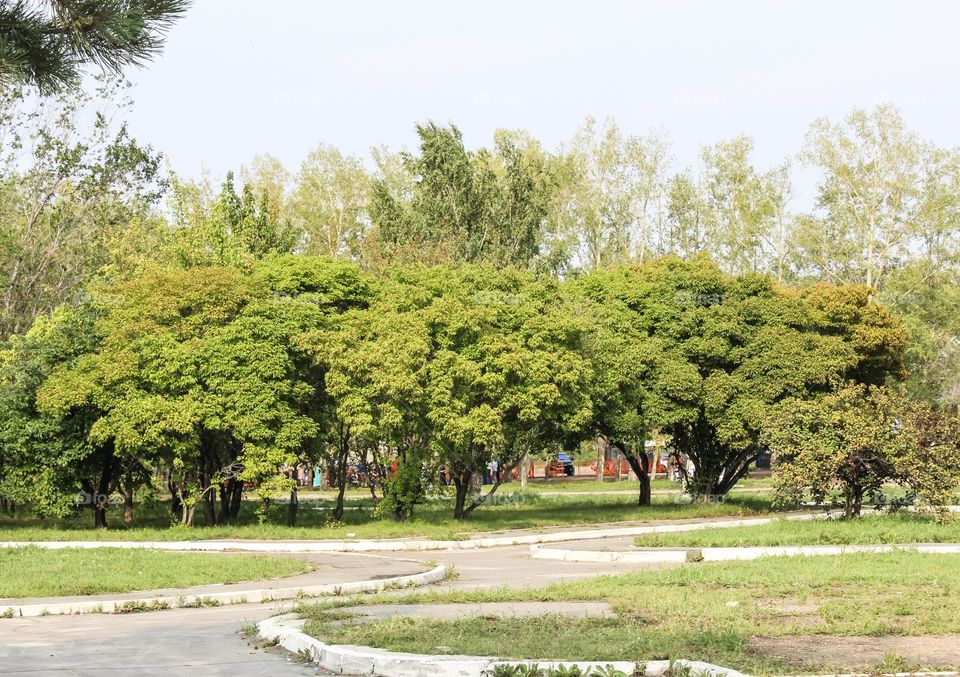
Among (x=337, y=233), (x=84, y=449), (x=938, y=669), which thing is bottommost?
(x=938, y=669)

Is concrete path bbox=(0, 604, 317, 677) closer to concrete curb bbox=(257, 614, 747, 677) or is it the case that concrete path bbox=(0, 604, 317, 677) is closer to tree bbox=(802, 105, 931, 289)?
concrete curb bbox=(257, 614, 747, 677)

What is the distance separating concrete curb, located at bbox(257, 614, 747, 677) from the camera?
31.3ft

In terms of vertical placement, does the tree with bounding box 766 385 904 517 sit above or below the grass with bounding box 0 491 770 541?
above

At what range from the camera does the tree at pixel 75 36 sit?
9938mm

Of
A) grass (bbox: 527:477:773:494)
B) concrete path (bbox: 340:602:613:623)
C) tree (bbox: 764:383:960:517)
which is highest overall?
tree (bbox: 764:383:960:517)

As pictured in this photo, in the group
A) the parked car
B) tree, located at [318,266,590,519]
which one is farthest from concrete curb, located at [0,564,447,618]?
the parked car

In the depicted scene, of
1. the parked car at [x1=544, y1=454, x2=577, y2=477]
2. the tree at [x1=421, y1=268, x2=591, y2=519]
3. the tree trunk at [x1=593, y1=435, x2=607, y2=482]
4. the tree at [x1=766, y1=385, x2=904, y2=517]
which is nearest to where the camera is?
the tree at [x1=766, y1=385, x2=904, y2=517]

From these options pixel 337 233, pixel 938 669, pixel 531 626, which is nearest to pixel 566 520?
pixel 531 626

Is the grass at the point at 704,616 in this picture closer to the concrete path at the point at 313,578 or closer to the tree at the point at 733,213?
the concrete path at the point at 313,578

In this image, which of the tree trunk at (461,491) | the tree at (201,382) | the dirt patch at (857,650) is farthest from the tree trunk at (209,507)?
the dirt patch at (857,650)

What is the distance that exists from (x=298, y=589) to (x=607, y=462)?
5784cm

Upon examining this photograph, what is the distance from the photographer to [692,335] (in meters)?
39.4

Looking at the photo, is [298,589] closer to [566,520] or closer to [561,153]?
[566,520]

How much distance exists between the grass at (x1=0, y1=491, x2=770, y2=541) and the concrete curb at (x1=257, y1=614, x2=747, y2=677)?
59.1 ft
